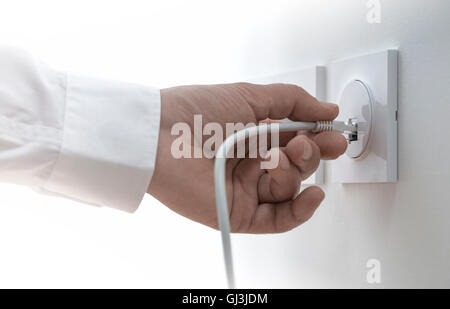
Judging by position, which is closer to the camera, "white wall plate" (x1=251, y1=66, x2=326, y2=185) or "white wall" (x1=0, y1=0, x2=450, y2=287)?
"white wall" (x1=0, y1=0, x2=450, y2=287)

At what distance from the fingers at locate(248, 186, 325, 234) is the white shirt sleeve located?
106mm

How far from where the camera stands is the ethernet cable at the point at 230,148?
379mm

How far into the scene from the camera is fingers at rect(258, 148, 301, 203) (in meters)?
0.46

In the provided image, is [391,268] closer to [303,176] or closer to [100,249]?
[303,176]

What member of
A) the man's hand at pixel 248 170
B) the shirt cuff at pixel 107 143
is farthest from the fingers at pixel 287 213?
the shirt cuff at pixel 107 143

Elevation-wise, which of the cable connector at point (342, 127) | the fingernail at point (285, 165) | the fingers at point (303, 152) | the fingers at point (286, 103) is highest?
the fingers at point (286, 103)

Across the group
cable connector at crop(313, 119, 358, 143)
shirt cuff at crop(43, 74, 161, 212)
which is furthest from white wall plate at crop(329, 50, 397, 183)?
shirt cuff at crop(43, 74, 161, 212)

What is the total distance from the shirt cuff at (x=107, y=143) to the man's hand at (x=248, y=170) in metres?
0.01

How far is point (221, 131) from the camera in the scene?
0.50 metres

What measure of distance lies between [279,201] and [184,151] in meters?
0.10

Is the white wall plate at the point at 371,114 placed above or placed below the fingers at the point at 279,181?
above

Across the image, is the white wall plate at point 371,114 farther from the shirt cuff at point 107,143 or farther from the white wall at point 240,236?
the shirt cuff at point 107,143

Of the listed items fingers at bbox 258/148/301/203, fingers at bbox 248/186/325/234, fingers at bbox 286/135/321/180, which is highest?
fingers at bbox 286/135/321/180

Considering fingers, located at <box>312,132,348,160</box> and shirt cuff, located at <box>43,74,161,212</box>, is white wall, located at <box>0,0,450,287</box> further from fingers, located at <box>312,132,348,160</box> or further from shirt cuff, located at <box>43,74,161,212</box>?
shirt cuff, located at <box>43,74,161,212</box>
